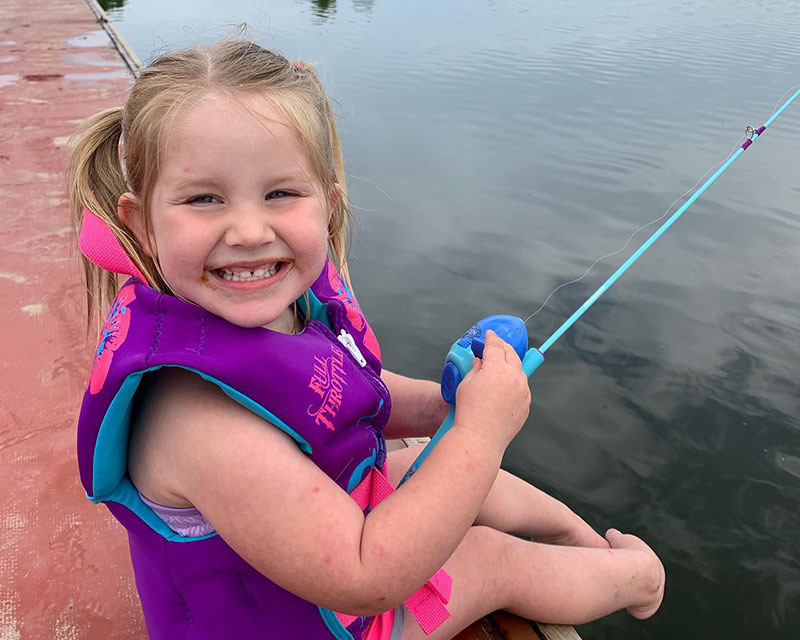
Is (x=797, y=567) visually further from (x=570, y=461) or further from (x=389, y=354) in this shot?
(x=389, y=354)

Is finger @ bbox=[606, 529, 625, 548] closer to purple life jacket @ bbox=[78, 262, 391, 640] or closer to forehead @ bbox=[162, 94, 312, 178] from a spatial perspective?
purple life jacket @ bbox=[78, 262, 391, 640]

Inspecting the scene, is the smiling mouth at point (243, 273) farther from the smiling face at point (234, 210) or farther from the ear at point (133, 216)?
the ear at point (133, 216)

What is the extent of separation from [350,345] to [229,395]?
0.43m

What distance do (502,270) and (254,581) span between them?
367 centimetres

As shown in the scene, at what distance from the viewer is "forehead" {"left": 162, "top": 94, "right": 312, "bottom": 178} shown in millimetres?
1044

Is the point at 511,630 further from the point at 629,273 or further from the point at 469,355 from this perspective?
the point at 629,273

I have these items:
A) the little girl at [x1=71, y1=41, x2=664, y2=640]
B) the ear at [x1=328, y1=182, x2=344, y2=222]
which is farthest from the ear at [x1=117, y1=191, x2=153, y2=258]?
the ear at [x1=328, y1=182, x2=344, y2=222]

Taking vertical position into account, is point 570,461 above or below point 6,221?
below

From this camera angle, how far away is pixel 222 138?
1.04 metres

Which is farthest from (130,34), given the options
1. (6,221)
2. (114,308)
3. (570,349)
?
(114,308)

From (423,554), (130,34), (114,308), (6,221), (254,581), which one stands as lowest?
(130,34)

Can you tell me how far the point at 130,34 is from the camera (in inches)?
465

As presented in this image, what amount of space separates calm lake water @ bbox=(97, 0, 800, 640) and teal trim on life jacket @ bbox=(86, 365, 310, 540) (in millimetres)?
840

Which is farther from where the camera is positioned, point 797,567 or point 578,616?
point 797,567
